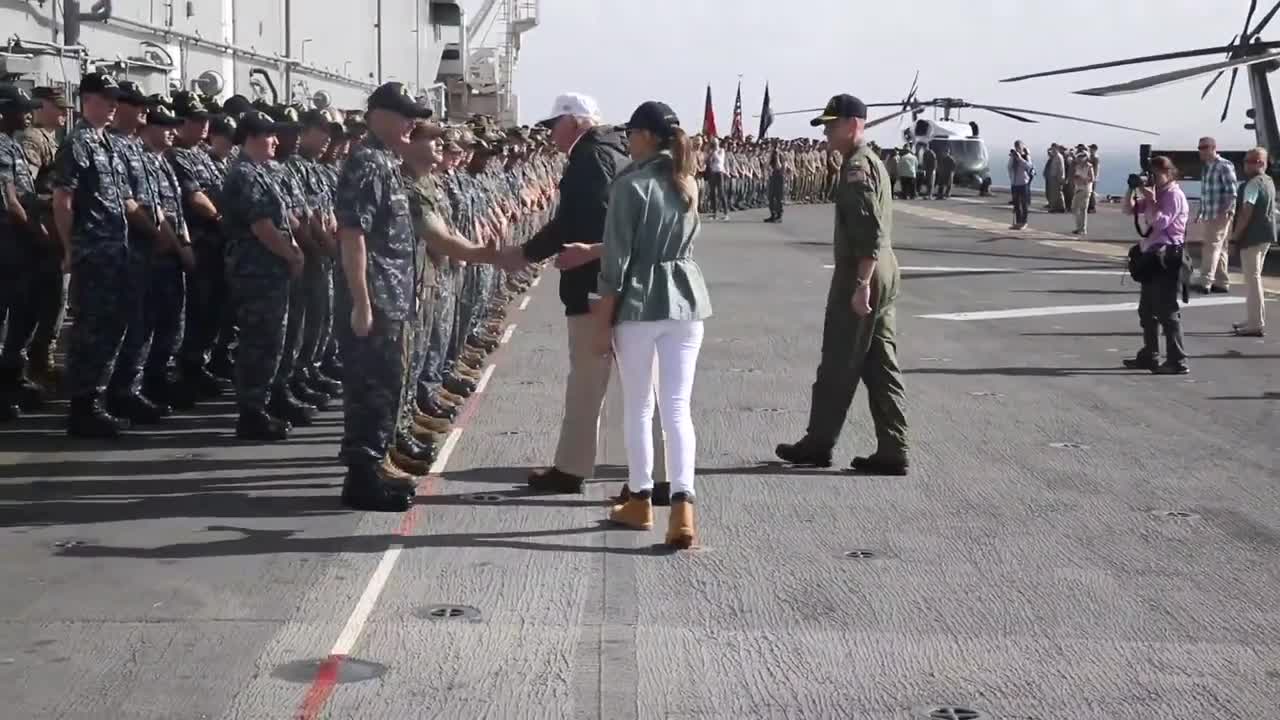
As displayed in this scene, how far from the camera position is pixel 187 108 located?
10742 millimetres

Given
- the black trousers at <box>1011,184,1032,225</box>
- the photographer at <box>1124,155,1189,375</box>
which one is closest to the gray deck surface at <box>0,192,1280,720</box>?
the photographer at <box>1124,155,1189,375</box>

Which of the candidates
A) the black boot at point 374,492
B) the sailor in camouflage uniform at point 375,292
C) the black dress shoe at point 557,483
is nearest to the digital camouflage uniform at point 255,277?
the sailor in camouflage uniform at point 375,292

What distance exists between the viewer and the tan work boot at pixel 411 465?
852 cm

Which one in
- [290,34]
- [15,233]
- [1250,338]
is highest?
[290,34]

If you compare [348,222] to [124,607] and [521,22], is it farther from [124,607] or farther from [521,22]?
[521,22]

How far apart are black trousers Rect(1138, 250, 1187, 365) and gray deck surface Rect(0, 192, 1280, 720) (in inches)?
64.1

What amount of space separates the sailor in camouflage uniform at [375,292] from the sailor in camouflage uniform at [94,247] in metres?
2.32

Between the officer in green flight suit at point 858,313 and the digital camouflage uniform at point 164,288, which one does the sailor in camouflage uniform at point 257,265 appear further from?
the officer in green flight suit at point 858,313

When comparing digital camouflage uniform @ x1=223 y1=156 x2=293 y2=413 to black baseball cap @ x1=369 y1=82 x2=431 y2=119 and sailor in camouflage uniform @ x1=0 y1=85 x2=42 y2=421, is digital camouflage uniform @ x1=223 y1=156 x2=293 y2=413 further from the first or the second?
black baseball cap @ x1=369 y1=82 x2=431 y2=119

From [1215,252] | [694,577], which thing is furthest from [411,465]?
[1215,252]

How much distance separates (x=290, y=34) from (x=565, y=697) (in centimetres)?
1817

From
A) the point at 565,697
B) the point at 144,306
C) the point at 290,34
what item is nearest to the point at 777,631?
the point at 565,697

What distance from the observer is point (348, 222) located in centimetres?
727

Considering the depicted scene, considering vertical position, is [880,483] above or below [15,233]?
below
